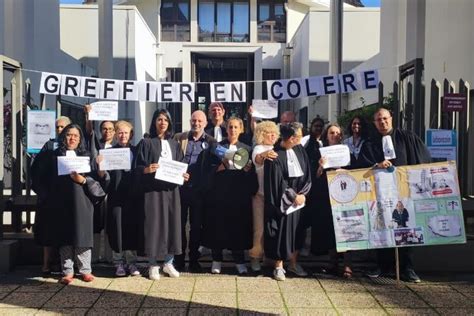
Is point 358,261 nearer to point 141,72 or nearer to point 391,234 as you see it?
point 391,234

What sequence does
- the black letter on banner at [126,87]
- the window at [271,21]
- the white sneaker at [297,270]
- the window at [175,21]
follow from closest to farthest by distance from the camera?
1. the white sneaker at [297,270]
2. the black letter on banner at [126,87]
3. the window at [175,21]
4. the window at [271,21]

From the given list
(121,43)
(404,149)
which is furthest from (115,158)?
(121,43)

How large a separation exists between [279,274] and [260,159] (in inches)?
53.7

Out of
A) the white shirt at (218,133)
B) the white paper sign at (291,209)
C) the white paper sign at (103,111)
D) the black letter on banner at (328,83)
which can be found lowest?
the white paper sign at (291,209)

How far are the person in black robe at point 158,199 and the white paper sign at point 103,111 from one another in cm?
117

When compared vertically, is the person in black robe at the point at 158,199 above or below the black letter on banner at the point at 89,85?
below

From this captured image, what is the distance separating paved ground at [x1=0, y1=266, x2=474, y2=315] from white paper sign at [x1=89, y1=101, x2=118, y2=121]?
6.70ft

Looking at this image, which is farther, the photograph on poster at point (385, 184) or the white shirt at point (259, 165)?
the white shirt at point (259, 165)

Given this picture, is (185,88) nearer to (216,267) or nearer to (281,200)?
(281,200)

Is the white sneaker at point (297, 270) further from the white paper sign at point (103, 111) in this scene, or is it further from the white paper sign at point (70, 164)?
the white paper sign at point (103, 111)

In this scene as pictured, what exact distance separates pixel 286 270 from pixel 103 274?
2.24m

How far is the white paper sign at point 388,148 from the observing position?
6286 mm

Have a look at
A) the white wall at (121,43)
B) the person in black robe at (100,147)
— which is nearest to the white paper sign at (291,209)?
the person in black robe at (100,147)

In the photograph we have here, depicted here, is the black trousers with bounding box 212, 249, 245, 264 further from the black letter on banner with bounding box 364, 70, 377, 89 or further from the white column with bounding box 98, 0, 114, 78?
the white column with bounding box 98, 0, 114, 78
